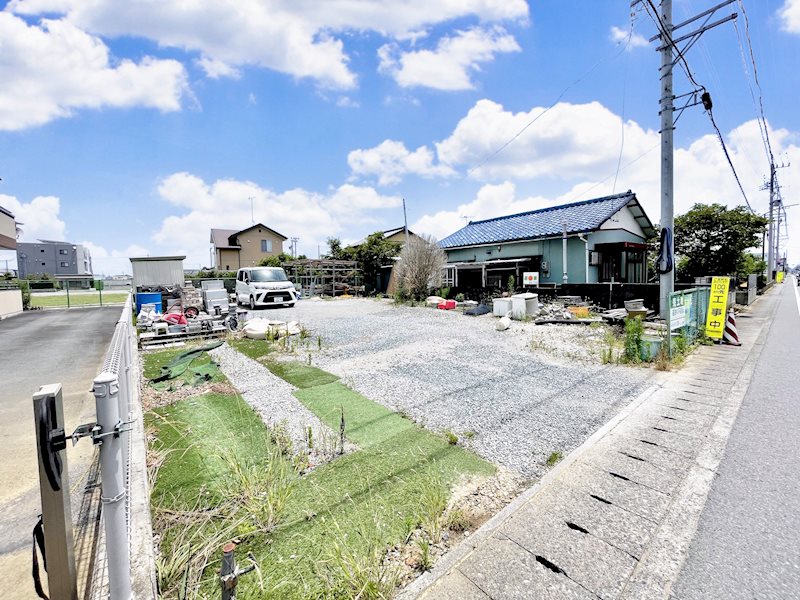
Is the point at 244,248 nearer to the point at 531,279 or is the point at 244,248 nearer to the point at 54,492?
the point at 531,279

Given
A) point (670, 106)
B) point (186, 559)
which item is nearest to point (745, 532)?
point (186, 559)

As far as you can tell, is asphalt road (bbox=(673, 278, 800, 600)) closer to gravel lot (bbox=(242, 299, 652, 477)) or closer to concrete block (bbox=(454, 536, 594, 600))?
concrete block (bbox=(454, 536, 594, 600))

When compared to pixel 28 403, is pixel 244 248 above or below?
above

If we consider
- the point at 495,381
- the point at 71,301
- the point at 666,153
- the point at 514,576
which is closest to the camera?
the point at 514,576

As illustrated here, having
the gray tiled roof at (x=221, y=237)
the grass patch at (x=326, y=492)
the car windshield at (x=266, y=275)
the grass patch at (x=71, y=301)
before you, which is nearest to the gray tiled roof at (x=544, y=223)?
the car windshield at (x=266, y=275)

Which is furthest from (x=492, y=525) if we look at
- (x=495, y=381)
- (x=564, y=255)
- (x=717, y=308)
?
(x=564, y=255)

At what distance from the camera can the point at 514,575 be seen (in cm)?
200

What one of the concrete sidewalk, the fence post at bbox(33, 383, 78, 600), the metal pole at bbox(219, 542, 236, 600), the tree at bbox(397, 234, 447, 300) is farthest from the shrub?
the tree at bbox(397, 234, 447, 300)

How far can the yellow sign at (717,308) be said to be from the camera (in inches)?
316

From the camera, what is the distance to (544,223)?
60.0 ft

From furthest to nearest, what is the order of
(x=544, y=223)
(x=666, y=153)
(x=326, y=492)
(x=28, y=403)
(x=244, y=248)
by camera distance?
1. (x=244, y=248)
2. (x=544, y=223)
3. (x=666, y=153)
4. (x=28, y=403)
5. (x=326, y=492)

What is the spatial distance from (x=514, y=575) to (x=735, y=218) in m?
18.7

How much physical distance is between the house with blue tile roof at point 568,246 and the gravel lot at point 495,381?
6.98 metres

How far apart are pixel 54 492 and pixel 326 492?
1706mm
